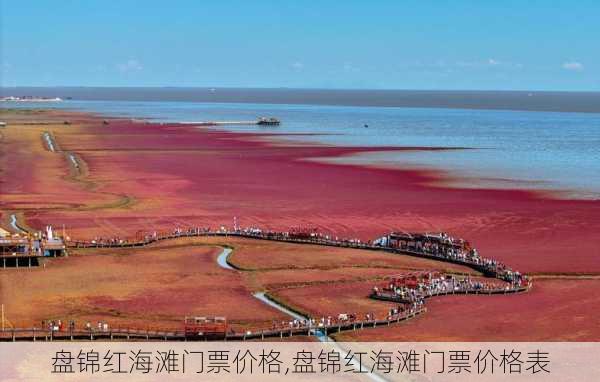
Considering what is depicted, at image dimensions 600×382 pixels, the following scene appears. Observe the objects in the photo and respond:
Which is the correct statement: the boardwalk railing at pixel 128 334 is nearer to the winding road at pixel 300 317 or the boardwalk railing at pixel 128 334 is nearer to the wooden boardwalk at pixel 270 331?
the wooden boardwalk at pixel 270 331

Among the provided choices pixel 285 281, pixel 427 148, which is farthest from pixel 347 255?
pixel 427 148

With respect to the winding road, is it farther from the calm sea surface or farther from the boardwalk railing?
the calm sea surface

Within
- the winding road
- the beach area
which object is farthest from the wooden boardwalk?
the beach area

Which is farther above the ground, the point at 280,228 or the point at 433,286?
the point at 280,228

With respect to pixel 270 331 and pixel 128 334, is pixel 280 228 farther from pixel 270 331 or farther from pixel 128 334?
pixel 128 334

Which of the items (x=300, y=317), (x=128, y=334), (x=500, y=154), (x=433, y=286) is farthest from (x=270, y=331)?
(x=500, y=154)

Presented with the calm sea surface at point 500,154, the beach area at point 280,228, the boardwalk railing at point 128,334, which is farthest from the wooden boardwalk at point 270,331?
the calm sea surface at point 500,154

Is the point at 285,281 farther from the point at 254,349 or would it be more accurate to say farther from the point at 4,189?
the point at 4,189

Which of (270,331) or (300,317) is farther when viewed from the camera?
(300,317)
